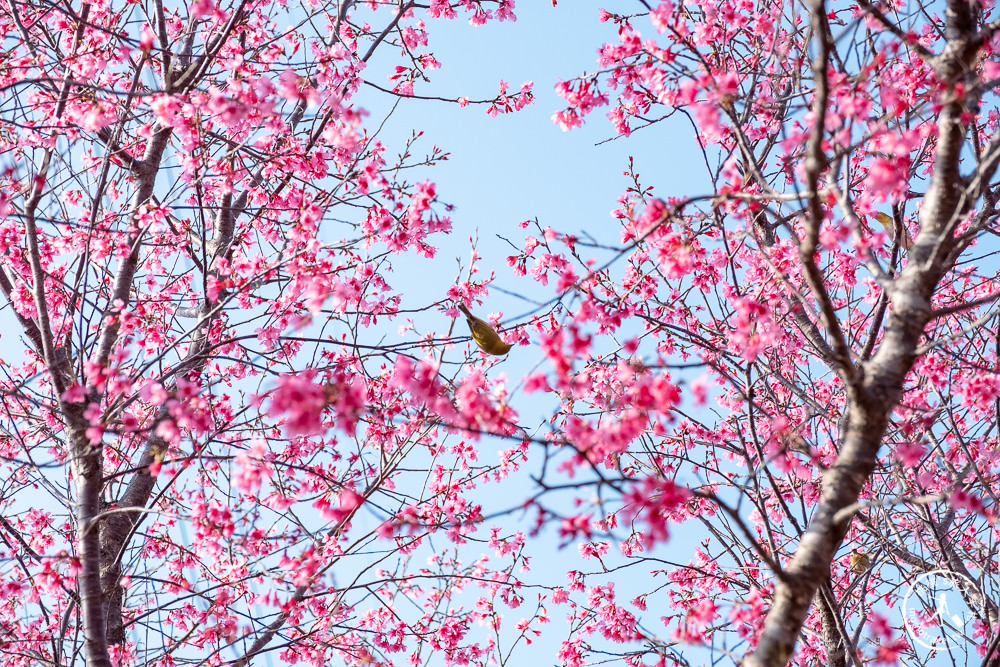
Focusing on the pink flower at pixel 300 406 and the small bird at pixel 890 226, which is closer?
the pink flower at pixel 300 406

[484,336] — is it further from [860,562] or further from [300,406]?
[860,562]

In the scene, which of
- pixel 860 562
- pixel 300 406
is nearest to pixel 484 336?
pixel 300 406

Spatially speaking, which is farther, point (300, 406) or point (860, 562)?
point (860, 562)

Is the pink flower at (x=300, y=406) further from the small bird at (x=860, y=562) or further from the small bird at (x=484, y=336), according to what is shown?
the small bird at (x=860, y=562)

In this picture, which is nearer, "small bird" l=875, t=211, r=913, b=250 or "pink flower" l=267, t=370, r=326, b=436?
"pink flower" l=267, t=370, r=326, b=436

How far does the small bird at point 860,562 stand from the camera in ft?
19.1

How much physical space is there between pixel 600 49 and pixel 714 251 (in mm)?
1719

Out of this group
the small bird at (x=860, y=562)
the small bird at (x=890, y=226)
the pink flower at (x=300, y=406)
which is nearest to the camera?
the pink flower at (x=300, y=406)

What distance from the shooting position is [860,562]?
19.8 ft

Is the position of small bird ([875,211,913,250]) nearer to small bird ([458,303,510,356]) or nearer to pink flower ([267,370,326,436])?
small bird ([458,303,510,356])

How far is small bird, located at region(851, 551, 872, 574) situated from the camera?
5816mm

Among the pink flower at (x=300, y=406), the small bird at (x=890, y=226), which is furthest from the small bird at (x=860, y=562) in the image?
the pink flower at (x=300, y=406)

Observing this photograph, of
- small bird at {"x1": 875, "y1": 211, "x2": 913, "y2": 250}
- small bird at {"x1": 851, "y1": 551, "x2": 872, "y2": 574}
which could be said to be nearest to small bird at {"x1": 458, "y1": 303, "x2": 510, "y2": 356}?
small bird at {"x1": 875, "y1": 211, "x2": 913, "y2": 250}

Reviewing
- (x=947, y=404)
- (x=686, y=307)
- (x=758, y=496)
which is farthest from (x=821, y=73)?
(x=686, y=307)
